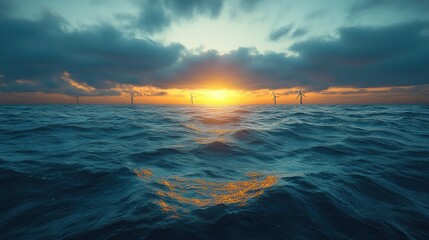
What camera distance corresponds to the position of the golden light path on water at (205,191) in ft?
19.3

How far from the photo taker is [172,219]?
4.94 metres

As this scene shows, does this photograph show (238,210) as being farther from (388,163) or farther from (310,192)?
(388,163)

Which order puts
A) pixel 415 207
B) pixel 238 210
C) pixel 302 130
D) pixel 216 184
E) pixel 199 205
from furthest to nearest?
pixel 302 130 → pixel 216 184 → pixel 415 207 → pixel 199 205 → pixel 238 210

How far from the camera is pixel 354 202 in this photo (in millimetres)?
6328

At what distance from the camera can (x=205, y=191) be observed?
677 cm

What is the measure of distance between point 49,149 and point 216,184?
32.8 ft

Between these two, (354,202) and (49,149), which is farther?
(49,149)

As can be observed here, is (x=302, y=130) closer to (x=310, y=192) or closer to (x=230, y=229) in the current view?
(x=310, y=192)

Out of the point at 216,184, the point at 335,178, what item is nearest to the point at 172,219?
the point at 216,184

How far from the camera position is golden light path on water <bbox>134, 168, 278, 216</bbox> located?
5.87 metres

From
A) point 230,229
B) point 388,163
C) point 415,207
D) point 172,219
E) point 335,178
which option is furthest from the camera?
point 388,163

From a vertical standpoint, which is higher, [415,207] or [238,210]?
[238,210]

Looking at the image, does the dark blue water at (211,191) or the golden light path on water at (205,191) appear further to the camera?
the golden light path on water at (205,191)

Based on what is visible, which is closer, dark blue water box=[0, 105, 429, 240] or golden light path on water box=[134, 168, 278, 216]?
dark blue water box=[0, 105, 429, 240]
